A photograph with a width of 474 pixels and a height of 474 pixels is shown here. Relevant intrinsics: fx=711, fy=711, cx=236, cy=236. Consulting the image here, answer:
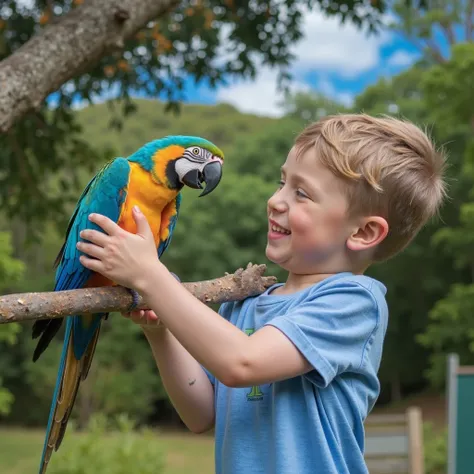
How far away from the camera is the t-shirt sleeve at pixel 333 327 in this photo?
42.9 inches

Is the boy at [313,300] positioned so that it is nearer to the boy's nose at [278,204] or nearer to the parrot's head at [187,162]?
the boy's nose at [278,204]

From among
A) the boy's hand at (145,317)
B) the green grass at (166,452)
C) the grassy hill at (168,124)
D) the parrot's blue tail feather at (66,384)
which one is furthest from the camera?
the grassy hill at (168,124)

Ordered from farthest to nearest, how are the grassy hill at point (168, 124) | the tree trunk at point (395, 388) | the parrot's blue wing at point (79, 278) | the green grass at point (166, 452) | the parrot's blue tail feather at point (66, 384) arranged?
1. the grassy hill at point (168, 124)
2. the tree trunk at point (395, 388)
3. the green grass at point (166, 452)
4. the parrot's blue wing at point (79, 278)
5. the parrot's blue tail feather at point (66, 384)

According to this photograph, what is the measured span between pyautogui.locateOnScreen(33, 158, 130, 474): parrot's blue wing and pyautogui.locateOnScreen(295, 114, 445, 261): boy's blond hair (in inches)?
20.7

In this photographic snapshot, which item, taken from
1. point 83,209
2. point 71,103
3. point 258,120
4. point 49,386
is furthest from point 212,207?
point 83,209

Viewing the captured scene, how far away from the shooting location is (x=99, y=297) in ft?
4.01

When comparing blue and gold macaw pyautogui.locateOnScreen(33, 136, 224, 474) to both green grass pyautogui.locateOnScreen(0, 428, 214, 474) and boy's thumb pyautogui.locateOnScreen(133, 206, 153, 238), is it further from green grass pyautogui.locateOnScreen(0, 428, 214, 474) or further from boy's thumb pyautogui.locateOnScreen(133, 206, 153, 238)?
green grass pyautogui.locateOnScreen(0, 428, 214, 474)

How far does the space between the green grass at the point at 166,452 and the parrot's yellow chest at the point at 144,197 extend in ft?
33.0

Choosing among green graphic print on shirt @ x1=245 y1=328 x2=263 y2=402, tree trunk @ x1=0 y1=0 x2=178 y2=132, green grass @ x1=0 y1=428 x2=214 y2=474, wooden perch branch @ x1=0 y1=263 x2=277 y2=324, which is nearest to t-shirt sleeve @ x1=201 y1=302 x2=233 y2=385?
wooden perch branch @ x1=0 y1=263 x2=277 y2=324

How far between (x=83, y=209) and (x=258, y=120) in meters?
22.1

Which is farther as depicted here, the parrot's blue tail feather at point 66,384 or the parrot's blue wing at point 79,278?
the parrot's blue wing at point 79,278

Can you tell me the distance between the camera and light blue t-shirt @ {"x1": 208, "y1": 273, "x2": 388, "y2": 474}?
1.11 m

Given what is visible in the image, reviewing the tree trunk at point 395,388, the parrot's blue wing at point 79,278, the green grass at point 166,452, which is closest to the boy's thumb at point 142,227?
the parrot's blue wing at point 79,278

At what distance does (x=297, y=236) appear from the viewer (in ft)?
3.88
